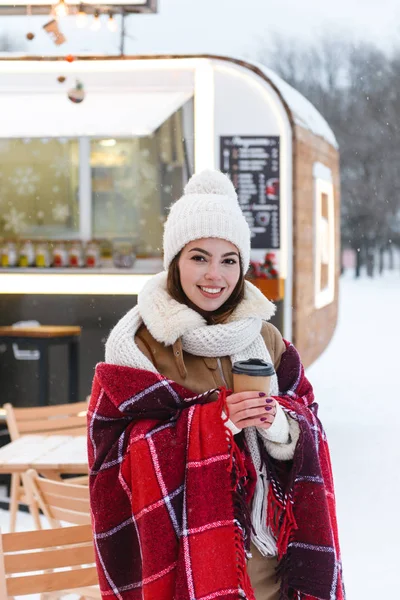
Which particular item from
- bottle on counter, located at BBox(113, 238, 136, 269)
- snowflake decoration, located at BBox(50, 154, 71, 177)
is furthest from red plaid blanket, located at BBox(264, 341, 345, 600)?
snowflake decoration, located at BBox(50, 154, 71, 177)

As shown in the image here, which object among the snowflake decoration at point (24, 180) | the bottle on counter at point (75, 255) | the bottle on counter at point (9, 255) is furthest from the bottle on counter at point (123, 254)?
the snowflake decoration at point (24, 180)

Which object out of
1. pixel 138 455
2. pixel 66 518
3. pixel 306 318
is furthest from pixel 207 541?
pixel 306 318

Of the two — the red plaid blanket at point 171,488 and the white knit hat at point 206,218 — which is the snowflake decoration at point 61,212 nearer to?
the white knit hat at point 206,218

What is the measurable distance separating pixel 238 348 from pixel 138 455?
30 cm

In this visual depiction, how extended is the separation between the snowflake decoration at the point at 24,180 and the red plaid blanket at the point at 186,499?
672 cm

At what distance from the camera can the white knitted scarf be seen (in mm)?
1747

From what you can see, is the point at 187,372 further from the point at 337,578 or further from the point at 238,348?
the point at 337,578

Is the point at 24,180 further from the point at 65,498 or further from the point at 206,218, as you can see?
the point at 206,218

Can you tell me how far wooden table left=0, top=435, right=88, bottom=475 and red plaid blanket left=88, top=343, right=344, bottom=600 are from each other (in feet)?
5.78

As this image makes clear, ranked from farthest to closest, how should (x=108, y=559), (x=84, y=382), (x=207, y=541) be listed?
1. (x=84, y=382)
2. (x=108, y=559)
3. (x=207, y=541)

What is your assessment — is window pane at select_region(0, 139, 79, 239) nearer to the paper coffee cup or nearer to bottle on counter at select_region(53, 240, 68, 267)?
bottle on counter at select_region(53, 240, 68, 267)

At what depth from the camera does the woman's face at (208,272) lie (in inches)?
71.7

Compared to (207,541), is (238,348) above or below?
above

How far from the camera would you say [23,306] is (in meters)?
6.28
